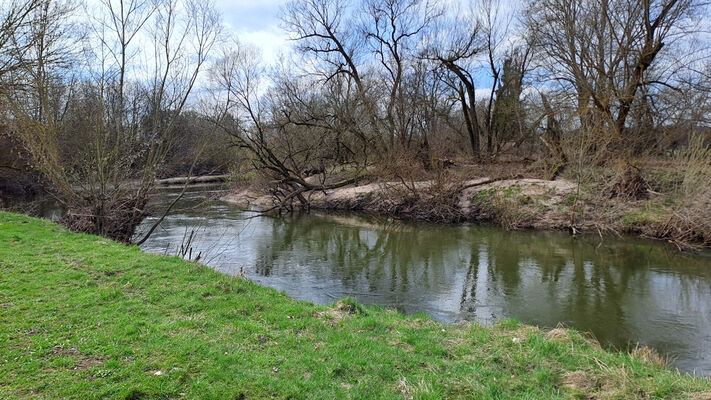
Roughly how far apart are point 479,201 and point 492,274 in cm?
853

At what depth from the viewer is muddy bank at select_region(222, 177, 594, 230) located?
647 inches

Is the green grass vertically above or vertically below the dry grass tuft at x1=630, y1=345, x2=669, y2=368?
above

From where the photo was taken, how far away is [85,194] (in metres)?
11.8

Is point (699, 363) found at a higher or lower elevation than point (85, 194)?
lower

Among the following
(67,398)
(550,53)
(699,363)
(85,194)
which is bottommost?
(699,363)

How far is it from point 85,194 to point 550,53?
19.4m

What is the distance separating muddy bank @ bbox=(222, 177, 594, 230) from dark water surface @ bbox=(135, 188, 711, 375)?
1.06 m

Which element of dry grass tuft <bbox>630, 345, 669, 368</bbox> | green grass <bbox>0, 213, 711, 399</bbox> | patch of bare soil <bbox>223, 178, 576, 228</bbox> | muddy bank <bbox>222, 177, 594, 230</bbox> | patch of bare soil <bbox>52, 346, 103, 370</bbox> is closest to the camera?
green grass <bbox>0, 213, 711, 399</bbox>

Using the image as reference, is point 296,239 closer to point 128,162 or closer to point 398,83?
point 128,162

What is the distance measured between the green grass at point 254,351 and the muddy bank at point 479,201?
37.3 ft

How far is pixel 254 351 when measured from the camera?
14.4 ft

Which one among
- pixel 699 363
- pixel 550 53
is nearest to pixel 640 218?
pixel 550 53

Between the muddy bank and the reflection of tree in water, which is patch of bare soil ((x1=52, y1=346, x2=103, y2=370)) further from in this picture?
the muddy bank

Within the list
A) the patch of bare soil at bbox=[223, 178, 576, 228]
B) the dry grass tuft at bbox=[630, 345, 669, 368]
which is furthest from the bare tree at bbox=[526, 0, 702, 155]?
the dry grass tuft at bbox=[630, 345, 669, 368]
